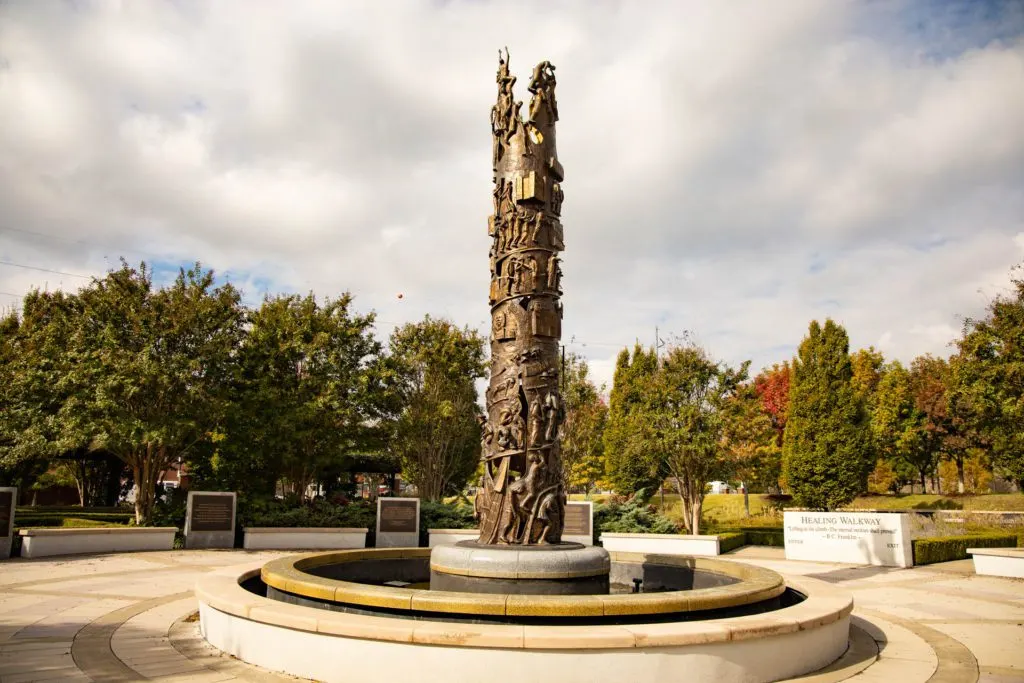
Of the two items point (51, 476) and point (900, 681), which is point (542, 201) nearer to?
point (900, 681)

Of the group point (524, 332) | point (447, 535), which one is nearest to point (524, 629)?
point (524, 332)

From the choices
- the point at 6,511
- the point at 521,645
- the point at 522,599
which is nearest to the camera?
the point at 521,645

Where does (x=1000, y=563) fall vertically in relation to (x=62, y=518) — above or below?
below

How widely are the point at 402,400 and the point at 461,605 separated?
24.4 meters

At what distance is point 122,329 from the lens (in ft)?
72.5

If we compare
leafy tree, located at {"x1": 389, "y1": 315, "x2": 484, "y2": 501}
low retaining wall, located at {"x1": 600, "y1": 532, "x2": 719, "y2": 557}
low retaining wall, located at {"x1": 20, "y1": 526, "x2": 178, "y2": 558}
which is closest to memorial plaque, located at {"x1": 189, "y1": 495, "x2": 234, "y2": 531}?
low retaining wall, located at {"x1": 20, "y1": 526, "x2": 178, "y2": 558}

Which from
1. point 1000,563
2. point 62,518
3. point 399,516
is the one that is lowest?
point 1000,563

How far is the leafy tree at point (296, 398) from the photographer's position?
24.1 metres

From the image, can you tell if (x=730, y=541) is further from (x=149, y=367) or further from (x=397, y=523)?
(x=149, y=367)

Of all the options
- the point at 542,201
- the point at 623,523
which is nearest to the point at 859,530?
the point at 623,523

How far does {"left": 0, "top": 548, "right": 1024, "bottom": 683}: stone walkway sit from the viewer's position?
24.8ft

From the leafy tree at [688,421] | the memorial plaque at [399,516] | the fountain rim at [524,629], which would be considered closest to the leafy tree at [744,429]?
the leafy tree at [688,421]

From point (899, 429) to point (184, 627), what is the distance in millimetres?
49080

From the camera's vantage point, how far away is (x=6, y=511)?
703 inches
